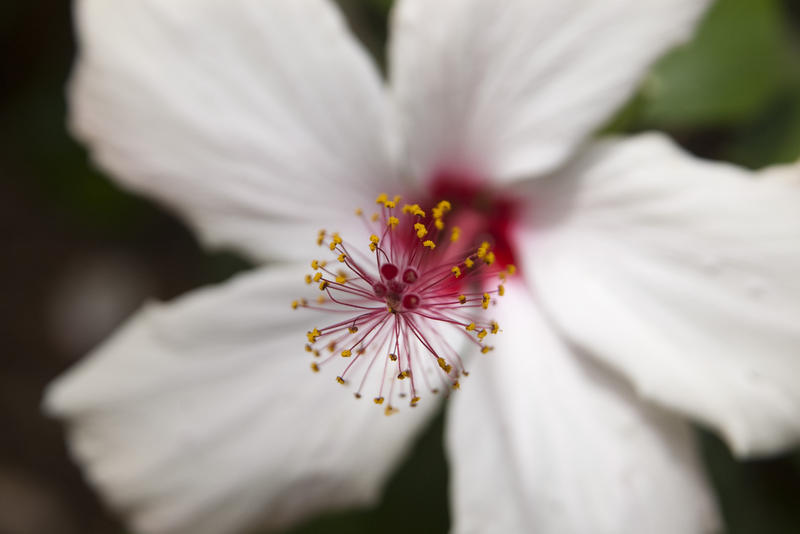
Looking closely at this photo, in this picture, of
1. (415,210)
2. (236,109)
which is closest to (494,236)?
(415,210)

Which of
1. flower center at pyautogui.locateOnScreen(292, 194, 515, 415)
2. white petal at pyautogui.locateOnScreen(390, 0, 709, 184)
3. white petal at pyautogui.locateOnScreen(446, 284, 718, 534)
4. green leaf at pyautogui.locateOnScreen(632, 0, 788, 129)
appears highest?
green leaf at pyautogui.locateOnScreen(632, 0, 788, 129)

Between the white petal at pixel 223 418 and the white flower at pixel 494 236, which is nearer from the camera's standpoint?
the white flower at pixel 494 236

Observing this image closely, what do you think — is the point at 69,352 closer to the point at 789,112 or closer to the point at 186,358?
the point at 186,358

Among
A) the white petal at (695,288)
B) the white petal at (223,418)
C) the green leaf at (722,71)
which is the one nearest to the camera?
the white petal at (695,288)

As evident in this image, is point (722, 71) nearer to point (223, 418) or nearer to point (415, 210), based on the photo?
point (415, 210)

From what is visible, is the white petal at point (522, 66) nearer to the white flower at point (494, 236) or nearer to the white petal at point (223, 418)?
the white flower at point (494, 236)

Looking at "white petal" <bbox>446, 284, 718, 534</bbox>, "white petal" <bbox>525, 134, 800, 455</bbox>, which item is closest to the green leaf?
"white petal" <bbox>525, 134, 800, 455</bbox>

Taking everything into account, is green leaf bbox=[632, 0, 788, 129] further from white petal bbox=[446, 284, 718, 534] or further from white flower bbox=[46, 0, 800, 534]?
white petal bbox=[446, 284, 718, 534]

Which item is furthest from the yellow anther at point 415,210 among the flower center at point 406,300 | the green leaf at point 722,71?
the green leaf at point 722,71
